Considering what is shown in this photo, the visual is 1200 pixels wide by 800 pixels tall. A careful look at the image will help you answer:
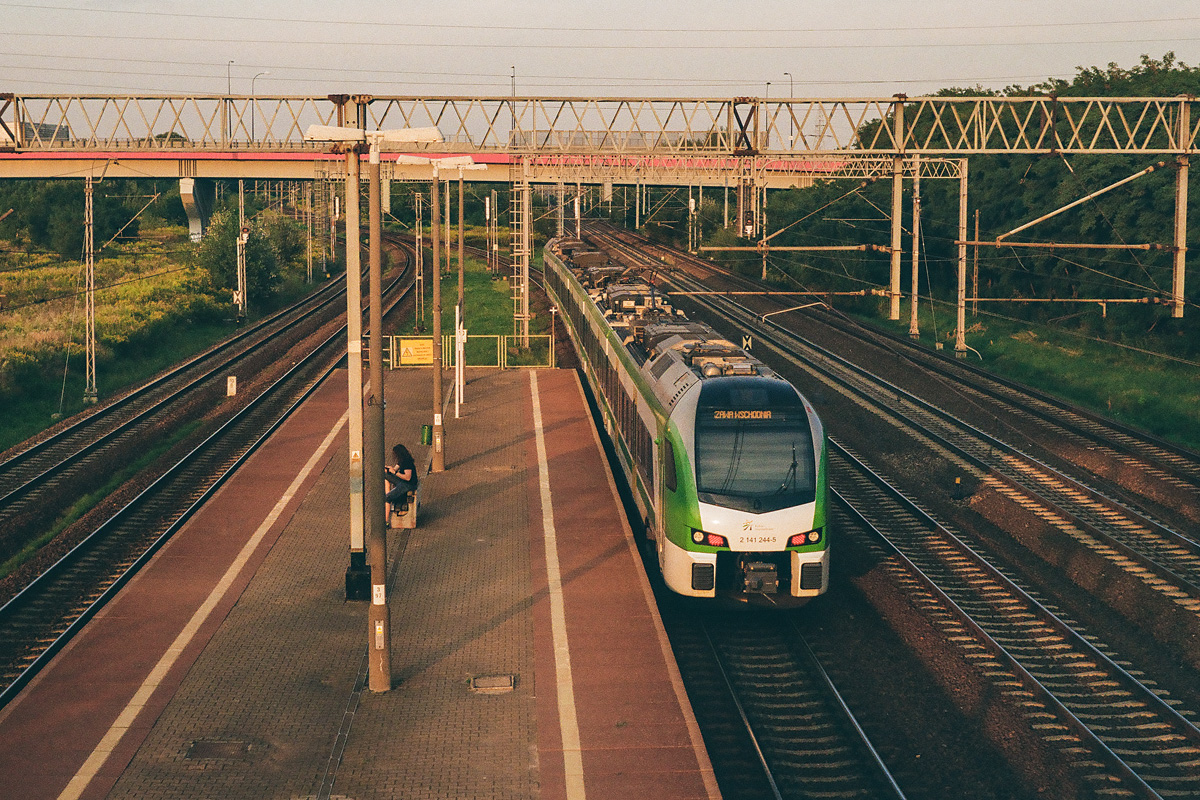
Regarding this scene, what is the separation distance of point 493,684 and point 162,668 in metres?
3.91

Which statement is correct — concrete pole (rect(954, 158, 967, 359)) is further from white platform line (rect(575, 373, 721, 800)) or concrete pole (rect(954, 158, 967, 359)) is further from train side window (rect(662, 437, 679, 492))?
train side window (rect(662, 437, 679, 492))

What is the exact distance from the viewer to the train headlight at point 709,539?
15.2 m

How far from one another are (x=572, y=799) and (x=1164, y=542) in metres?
13.8

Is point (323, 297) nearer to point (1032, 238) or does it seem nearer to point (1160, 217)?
point (1032, 238)

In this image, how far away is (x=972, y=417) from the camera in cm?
3112

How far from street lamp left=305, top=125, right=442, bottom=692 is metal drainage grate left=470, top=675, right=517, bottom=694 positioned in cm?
100

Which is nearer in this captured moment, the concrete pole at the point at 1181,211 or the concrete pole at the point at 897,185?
the concrete pole at the point at 1181,211

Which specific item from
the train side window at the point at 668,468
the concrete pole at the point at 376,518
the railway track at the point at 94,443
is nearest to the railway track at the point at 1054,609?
the train side window at the point at 668,468

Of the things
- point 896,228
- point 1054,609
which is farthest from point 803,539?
point 896,228

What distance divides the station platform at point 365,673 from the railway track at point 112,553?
1.56ft

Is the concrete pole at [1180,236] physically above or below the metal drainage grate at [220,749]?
above

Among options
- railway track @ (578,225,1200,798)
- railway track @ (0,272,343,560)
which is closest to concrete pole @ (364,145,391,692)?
railway track @ (578,225,1200,798)

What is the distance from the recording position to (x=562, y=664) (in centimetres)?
1399

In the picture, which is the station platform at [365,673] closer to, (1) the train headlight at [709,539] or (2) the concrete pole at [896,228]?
(1) the train headlight at [709,539]
